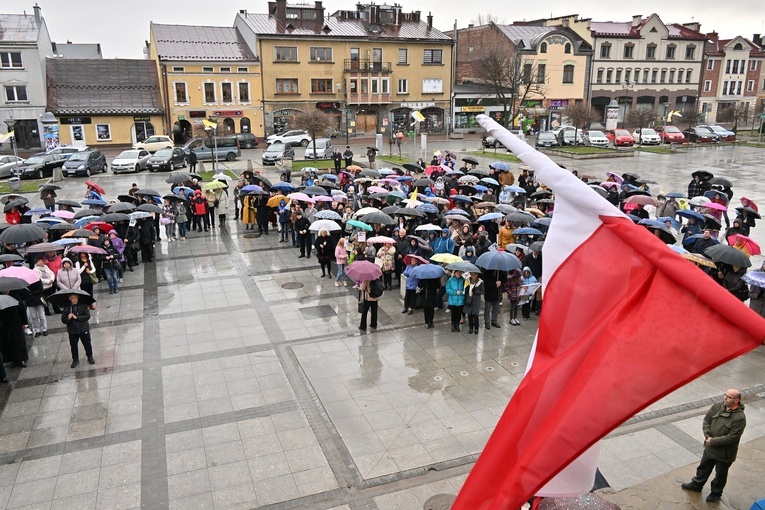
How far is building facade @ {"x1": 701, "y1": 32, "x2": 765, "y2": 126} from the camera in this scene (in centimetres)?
7388

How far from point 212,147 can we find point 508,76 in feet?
92.8

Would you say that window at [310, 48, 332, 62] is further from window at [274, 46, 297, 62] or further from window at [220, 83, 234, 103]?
window at [220, 83, 234, 103]

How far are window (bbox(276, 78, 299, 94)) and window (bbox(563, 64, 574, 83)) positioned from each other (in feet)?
96.1

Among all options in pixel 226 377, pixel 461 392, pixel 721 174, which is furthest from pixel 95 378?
pixel 721 174

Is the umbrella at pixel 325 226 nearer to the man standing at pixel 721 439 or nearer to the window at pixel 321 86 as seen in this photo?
the man standing at pixel 721 439

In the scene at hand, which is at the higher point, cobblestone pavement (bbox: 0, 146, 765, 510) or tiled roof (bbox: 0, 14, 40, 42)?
tiled roof (bbox: 0, 14, 40, 42)

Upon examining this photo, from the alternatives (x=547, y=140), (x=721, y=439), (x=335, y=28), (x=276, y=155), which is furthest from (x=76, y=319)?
(x=335, y=28)

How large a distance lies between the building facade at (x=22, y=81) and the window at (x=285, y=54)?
62.3 ft

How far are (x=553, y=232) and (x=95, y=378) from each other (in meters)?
9.87

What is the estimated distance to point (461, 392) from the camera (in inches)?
432

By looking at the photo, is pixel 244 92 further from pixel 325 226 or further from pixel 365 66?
pixel 325 226

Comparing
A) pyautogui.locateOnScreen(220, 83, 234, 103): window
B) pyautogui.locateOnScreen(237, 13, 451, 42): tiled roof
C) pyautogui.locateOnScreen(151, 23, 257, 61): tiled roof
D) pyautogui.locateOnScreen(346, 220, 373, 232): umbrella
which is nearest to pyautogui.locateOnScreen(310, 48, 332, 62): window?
pyautogui.locateOnScreen(237, 13, 451, 42): tiled roof

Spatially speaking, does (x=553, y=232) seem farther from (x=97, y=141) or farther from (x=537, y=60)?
(x=537, y=60)

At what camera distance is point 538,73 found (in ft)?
210
